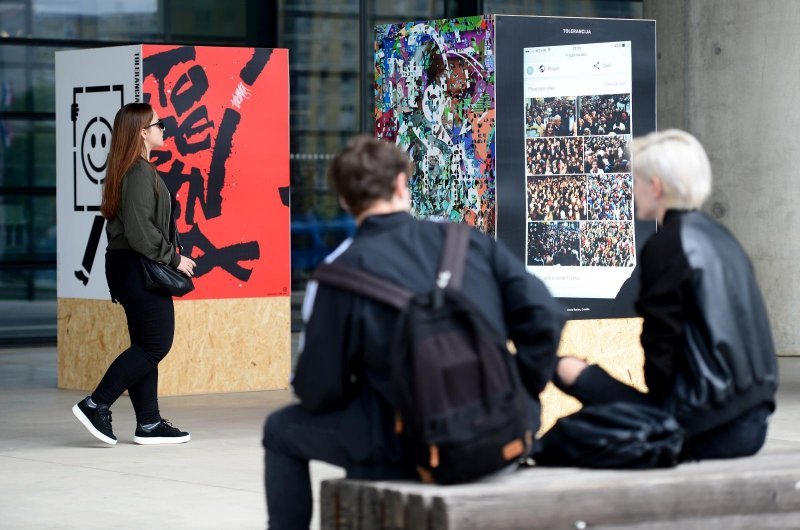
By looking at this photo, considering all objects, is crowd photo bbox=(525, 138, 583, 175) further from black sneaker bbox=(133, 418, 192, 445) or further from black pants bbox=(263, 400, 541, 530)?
black pants bbox=(263, 400, 541, 530)

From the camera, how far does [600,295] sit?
840 cm

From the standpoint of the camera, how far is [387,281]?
13.5 feet

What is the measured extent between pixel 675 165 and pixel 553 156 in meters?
3.76

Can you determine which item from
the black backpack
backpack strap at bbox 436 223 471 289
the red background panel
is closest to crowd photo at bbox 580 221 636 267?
the red background panel

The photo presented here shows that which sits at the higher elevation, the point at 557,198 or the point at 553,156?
the point at 553,156

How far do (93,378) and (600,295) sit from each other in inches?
158

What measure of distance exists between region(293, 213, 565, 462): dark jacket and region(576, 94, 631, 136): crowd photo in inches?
159

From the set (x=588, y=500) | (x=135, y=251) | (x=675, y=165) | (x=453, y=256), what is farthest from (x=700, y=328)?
(x=135, y=251)

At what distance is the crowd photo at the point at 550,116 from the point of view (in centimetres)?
822

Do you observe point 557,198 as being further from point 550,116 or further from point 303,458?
point 303,458

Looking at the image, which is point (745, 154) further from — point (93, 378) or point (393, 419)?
point (393, 419)

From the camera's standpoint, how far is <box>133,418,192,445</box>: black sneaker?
8398 mm

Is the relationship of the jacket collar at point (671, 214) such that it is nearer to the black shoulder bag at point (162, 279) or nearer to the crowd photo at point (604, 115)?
the crowd photo at point (604, 115)

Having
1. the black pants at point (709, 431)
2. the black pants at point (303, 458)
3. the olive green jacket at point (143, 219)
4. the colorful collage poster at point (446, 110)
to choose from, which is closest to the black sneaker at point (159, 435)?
the olive green jacket at point (143, 219)
